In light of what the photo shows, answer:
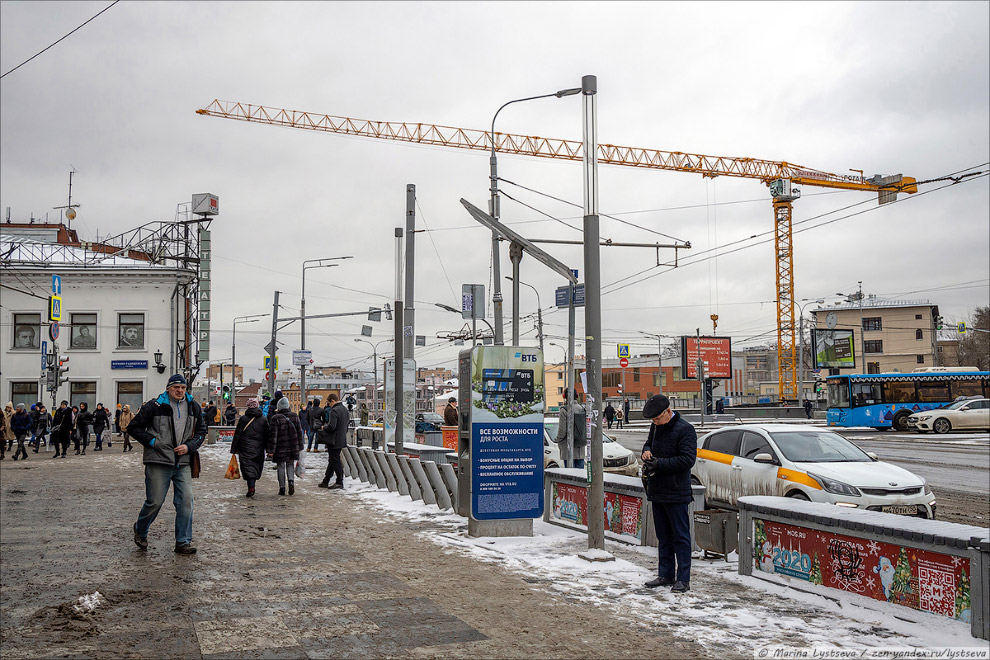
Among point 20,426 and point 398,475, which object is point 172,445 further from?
point 20,426

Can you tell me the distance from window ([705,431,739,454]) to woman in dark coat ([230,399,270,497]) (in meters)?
7.84

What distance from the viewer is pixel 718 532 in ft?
28.2

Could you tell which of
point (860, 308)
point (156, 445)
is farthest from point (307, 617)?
point (860, 308)

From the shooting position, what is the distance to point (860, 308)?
79.9 meters

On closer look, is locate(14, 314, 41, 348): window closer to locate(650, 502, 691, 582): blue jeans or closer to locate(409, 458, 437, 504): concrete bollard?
locate(409, 458, 437, 504): concrete bollard

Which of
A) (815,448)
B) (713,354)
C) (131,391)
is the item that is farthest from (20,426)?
(713,354)

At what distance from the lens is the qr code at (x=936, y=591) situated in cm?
597

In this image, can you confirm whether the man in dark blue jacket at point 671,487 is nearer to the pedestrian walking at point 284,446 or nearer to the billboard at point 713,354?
the pedestrian walking at point 284,446

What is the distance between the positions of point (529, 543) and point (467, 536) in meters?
0.87

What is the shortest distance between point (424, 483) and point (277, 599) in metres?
6.52

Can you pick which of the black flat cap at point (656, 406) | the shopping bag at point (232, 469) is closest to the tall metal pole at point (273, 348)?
the shopping bag at point (232, 469)

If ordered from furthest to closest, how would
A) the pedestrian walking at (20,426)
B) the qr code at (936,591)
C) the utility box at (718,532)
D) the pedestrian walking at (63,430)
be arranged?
the pedestrian walking at (63,430), the pedestrian walking at (20,426), the utility box at (718,532), the qr code at (936,591)

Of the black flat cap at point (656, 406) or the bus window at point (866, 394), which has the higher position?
the black flat cap at point (656, 406)

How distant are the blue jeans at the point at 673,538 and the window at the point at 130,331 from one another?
41.9 m
